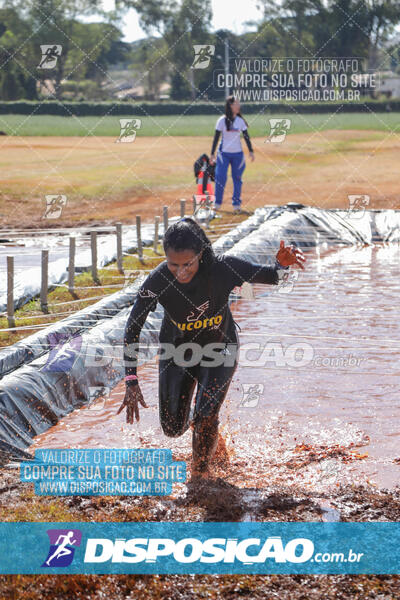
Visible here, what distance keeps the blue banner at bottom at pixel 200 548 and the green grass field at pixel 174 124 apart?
115ft

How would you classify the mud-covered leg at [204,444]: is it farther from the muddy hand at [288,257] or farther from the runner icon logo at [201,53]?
the runner icon logo at [201,53]

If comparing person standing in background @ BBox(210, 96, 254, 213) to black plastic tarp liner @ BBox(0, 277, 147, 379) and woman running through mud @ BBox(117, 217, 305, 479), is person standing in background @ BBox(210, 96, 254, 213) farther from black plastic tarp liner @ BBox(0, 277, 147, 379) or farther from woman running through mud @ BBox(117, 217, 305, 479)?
woman running through mud @ BBox(117, 217, 305, 479)

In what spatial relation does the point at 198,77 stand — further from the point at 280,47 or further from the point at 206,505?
the point at 206,505

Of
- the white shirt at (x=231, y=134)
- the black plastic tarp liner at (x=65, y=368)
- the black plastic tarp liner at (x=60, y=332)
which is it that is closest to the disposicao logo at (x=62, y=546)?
the black plastic tarp liner at (x=65, y=368)

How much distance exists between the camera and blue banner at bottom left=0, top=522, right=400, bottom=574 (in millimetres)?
3957

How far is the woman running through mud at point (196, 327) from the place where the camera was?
4.75 meters

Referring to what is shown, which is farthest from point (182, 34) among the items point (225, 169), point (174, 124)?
point (225, 169)

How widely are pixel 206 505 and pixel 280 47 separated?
5511 centimetres

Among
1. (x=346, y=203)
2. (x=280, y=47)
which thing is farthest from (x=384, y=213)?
(x=280, y=47)

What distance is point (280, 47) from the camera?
2210 inches

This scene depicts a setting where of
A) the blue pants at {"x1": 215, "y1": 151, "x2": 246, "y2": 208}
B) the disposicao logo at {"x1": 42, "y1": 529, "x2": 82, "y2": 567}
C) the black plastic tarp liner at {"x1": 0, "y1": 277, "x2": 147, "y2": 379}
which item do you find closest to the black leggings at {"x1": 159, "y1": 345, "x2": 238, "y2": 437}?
the disposicao logo at {"x1": 42, "y1": 529, "x2": 82, "y2": 567}

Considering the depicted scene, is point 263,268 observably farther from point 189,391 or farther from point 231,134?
point 231,134

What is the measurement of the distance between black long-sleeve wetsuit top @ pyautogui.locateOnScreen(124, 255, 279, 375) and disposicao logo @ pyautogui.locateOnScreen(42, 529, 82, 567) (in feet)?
3.59

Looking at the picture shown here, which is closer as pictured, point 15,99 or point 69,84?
point 15,99
